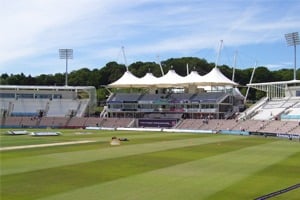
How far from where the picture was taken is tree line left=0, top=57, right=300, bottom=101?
14062cm

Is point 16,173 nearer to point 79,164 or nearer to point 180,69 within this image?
point 79,164

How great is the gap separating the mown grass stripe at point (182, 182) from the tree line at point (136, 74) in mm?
105920

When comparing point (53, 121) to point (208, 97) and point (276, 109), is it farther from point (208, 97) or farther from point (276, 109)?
point (276, 109)

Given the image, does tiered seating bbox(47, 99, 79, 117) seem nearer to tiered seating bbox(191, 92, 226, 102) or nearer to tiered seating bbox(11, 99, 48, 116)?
tiered seating bbox(11, 99, 48, 116)

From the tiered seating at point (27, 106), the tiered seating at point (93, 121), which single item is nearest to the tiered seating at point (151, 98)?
the tiered seating at point (93, 121)

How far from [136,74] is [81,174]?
5009 inches

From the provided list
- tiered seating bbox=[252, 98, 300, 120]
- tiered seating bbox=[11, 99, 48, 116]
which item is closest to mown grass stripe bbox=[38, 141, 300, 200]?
tiered seating bbox=[252, 98, 300, 120]

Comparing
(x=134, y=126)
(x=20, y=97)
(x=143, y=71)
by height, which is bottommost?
(x=134, y=126)

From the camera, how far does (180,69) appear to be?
6122 inches

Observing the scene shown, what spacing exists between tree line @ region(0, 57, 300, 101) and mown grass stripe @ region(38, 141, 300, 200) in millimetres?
105920

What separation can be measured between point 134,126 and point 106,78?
61.5 m

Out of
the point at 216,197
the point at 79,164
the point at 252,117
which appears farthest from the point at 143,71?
the point at 216,197

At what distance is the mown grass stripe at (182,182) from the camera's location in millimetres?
18875

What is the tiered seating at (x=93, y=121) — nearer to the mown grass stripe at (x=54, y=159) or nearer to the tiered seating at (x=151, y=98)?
the tiered seating at (x=151, y=98)
